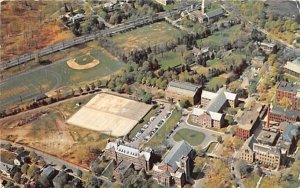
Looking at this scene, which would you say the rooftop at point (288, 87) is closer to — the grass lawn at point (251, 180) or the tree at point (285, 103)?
the tree at point (285, 103)

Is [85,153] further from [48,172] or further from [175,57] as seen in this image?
[175,57]

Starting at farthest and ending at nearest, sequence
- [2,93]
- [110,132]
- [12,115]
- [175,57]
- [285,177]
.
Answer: [175,57], [2,93], [12,115], [110,132], [285,177]

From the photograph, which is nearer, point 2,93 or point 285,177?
point 285,177

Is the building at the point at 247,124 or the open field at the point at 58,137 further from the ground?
the building at the point at 247,124

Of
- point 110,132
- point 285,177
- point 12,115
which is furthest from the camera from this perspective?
point 12,115

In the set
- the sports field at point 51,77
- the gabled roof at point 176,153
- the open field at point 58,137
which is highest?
the gabled roof at point 176,153

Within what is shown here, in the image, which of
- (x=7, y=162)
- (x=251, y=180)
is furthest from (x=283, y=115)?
(x=7, y=162)

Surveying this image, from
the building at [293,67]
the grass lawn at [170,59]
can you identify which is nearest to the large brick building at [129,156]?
the grass lawn at [170,59]

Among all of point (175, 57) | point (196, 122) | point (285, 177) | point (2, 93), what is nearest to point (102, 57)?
point (175, 57)
